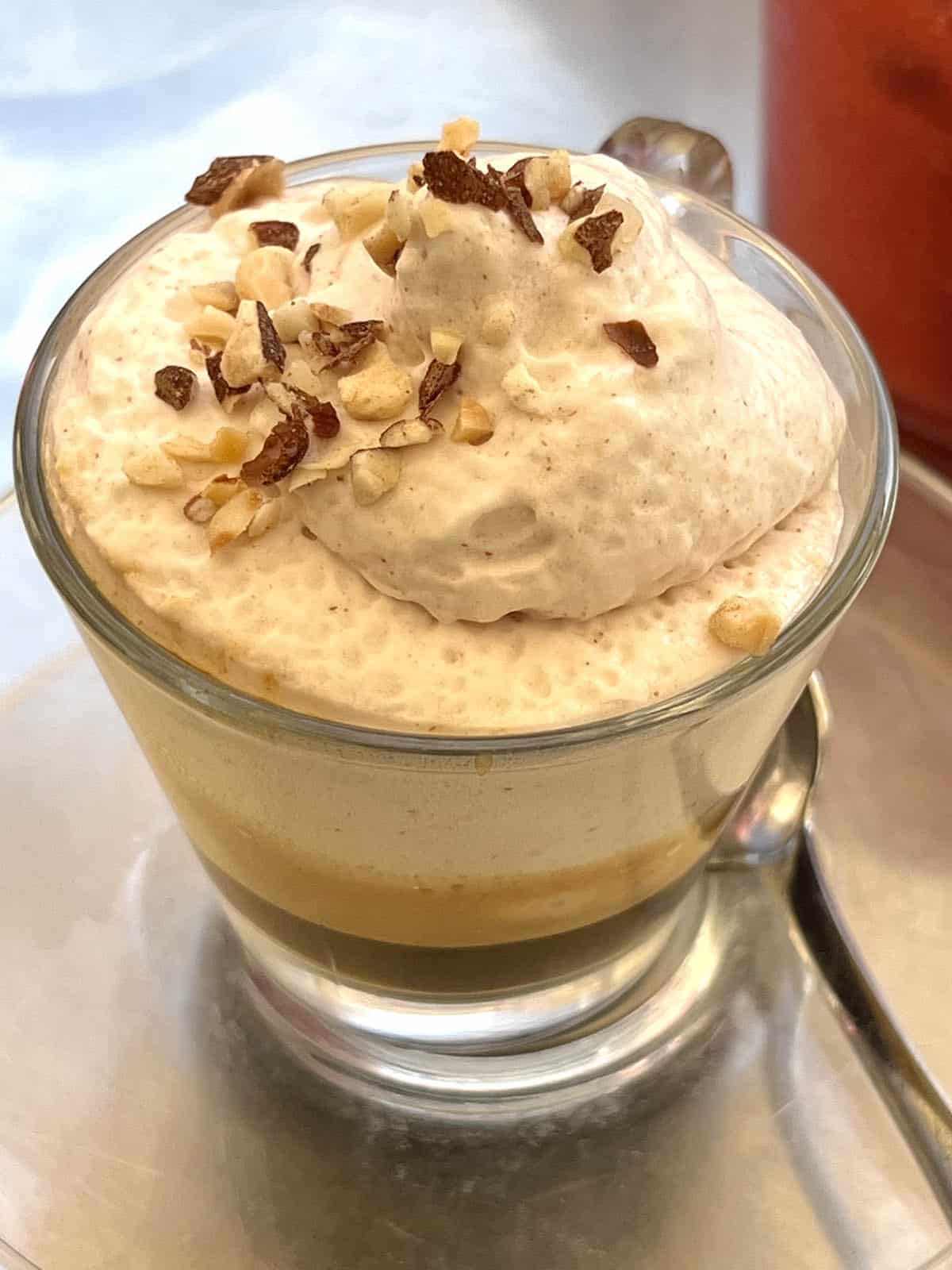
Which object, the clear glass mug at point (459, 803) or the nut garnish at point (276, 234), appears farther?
the nut garnish at point (276, 234)

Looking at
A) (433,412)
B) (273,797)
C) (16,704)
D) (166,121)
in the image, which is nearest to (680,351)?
(433,412)

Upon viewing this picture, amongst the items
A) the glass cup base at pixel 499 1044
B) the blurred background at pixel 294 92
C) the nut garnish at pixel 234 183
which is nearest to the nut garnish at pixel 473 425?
the nut garnish at pixel 234 183

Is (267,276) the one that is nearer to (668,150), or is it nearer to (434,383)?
(434,383)

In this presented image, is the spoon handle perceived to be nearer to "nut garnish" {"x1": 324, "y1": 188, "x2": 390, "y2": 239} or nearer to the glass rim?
the glass rim

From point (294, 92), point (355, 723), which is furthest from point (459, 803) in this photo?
point (294, 92)

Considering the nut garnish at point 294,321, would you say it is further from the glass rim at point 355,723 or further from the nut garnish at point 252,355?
the glass rim at point 355,723

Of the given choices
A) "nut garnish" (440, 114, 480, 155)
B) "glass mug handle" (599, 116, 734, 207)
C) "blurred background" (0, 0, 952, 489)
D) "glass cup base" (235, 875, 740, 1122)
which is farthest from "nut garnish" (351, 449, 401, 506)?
"blurred background" (0, 0, 952, 489)
